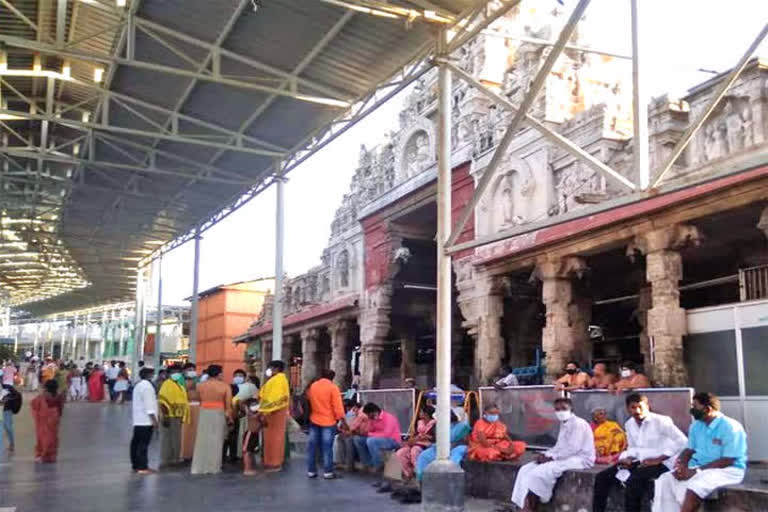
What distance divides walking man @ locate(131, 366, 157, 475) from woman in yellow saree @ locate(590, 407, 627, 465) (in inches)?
235

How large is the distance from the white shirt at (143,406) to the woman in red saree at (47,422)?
2245mm

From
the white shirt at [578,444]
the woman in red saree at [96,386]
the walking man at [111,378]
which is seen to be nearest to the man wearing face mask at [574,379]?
the white shirt at [578,444]

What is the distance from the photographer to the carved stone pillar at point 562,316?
13242mm

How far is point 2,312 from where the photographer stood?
57688mm

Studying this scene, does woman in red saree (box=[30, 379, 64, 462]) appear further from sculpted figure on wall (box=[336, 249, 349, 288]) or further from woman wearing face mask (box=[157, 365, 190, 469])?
sculpted figure on wall (box=[336, 249, 349, 288])

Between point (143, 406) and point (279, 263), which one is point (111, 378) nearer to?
point (279, 263)

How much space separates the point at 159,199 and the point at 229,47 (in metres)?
8.72

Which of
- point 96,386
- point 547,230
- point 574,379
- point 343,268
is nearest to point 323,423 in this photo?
point 574,379

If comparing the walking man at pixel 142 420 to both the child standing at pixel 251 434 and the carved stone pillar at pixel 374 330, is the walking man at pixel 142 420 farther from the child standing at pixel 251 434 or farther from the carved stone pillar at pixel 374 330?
the carved stone pillar at pixel 374 330

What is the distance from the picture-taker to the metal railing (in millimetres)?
11289

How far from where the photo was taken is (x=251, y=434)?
10.9m

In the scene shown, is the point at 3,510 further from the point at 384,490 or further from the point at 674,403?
the point at 674,403

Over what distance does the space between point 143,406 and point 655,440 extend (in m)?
6.80

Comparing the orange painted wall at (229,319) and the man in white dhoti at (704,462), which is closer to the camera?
the man in white dhoti at (704,462)
